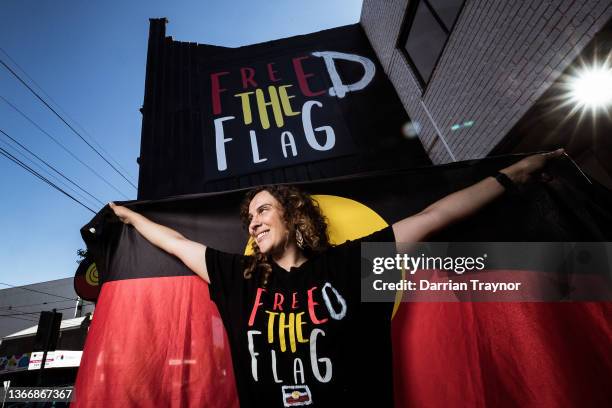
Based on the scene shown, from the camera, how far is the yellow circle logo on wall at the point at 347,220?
2225 millimetres

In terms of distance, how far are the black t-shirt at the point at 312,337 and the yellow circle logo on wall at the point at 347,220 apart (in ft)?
1.38

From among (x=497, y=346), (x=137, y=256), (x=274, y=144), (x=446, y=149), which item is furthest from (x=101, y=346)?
(x=446, y=149)

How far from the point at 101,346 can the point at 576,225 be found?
10.5 feet

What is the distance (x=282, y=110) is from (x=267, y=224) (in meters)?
3.44

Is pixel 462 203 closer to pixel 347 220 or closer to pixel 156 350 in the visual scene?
pixel 347 220

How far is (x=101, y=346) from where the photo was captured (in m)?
1.97

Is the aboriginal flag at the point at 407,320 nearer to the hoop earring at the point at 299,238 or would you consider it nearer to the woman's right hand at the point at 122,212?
the woman's right hand at the point at 122,212

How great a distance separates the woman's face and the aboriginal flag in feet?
0.73

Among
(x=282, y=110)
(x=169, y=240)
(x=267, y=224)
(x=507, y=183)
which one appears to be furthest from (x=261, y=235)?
(x=282, y=110)

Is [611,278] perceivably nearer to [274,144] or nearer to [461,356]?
[461,356]

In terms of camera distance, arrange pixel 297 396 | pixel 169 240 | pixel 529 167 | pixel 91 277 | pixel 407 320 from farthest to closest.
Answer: pixel 91 277 < pixel 169 240 < pixel 529 167 < pixel 407 320 < pixel 297 396

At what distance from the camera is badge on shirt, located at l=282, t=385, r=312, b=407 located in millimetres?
1443

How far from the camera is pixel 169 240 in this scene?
229 cm


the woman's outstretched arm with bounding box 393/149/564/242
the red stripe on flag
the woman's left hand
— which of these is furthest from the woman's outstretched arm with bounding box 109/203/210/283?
the woman's left hand
